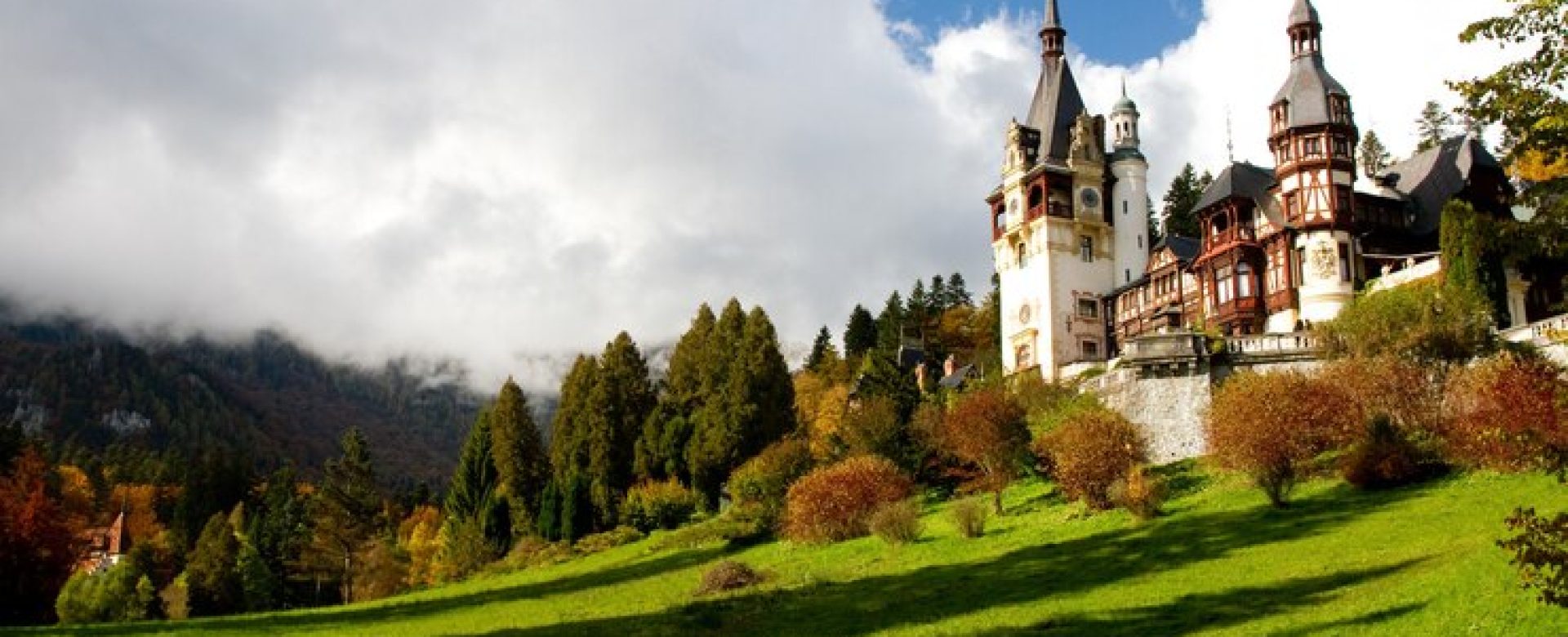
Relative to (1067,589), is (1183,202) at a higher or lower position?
higher

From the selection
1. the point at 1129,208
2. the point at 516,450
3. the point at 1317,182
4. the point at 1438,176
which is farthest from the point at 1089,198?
the point at 516,450

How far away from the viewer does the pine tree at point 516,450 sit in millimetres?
73000

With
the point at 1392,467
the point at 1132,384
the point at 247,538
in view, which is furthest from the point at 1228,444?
the point at 247,538

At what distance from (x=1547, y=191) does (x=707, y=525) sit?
4373 centimetres

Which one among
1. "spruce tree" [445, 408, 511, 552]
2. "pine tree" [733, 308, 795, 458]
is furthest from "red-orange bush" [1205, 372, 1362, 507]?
"spruce tree" [445, 408, 511, 552]

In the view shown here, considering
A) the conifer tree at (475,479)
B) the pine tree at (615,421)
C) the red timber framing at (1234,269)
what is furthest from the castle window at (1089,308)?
the conifer tree at (475,479)

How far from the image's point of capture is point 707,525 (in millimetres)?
55281

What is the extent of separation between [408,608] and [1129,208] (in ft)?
157

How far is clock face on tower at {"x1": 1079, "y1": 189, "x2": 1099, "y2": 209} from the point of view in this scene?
74.6m

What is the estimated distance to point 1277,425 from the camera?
36.9 metres

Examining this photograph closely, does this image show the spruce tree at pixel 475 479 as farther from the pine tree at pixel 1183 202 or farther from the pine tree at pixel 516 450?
the pine tree at pixel 1183 202

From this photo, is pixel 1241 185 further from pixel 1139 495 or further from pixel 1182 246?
pixel 1139 495

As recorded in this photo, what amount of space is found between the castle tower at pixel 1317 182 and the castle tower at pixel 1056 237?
1299 cm

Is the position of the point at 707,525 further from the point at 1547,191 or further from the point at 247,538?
the point at 1547,191
